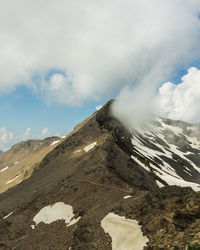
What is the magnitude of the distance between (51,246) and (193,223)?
18137 millimetres

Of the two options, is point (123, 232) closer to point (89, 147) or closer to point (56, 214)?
point (56, 214)

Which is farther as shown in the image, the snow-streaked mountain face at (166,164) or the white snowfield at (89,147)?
the snow-streaked mountain face at (166,164)

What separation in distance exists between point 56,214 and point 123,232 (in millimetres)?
17099

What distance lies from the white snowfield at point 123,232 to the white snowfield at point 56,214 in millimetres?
7455

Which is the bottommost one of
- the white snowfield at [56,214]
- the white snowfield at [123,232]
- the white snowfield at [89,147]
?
the white snowfield at [123,232]

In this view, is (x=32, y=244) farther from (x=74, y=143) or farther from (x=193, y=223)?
(x=74, y=143)

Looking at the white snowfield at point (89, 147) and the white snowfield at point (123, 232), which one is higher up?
the white snowfield at point (89, 147)

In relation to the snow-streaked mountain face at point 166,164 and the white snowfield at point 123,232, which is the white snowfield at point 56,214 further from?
the snow-streaked mountain face at point 166,164

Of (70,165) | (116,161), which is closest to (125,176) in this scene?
(116,161)

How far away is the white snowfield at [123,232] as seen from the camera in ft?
61.0

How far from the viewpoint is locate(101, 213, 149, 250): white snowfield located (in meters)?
18.6

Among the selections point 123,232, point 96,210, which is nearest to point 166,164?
point 96,210

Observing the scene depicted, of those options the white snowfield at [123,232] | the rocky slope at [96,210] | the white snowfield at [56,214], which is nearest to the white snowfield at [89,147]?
the rocky slope at [96,210]

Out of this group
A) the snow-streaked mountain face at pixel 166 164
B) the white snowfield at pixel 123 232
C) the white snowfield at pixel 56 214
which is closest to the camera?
the white snowfield at pixel 123 232
